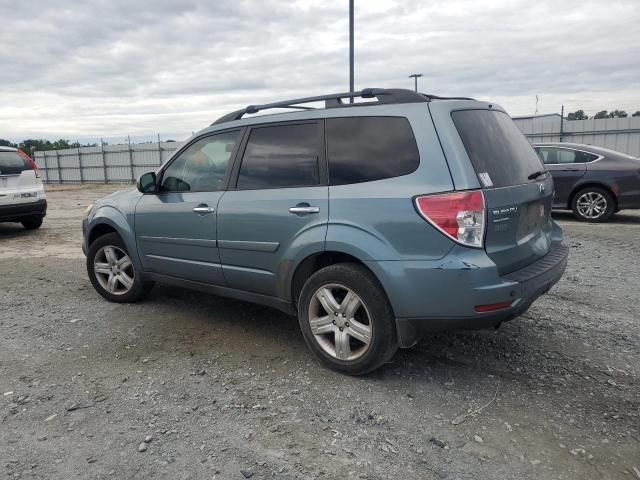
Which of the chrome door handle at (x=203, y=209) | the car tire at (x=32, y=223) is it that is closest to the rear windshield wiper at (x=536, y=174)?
the chrome door handle at (x=203, y=209)

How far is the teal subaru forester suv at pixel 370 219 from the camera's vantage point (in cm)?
299

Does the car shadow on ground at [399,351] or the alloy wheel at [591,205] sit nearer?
the car shadow on ground at [399,351]

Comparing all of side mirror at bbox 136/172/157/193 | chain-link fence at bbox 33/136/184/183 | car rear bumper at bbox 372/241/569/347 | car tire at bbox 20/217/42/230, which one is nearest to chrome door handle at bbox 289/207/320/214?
car rear bumper at bbox 372/241/569/347

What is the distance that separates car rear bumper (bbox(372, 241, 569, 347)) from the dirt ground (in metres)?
0.49

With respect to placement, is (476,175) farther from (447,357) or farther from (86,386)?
(86,386)

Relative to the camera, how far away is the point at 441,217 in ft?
9.70

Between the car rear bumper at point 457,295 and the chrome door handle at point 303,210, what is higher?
the chrome door handle at point 303,210

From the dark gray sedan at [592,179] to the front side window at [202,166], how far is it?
689cm

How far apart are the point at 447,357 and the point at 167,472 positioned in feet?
6.78

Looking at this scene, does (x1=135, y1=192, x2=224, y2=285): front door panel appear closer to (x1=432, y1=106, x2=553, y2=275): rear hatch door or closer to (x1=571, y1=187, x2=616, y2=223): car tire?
(x1=432, y1=106, x2=553, y2=275): rear hatch door

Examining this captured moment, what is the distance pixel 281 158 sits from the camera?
3.80m

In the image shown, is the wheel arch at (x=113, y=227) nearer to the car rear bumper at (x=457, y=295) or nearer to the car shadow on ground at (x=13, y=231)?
the car rear bumper at (x=457, y=295)

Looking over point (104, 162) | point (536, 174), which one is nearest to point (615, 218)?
point (536, 174)

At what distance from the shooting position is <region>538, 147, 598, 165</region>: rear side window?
31.7 feet
